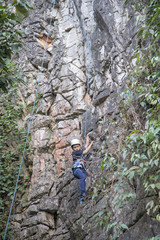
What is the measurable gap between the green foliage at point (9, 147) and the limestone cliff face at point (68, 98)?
0.38 metres

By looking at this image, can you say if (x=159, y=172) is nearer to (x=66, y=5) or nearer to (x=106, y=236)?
(x=106, y=236)

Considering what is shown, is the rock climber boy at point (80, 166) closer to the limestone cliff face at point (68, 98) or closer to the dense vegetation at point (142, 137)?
the limestone cliff face at point (68, 98)

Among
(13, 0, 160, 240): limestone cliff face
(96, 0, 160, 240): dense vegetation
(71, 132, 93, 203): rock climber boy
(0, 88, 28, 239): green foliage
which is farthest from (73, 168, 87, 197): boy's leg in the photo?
(0, 88, 28, 239): green foliage

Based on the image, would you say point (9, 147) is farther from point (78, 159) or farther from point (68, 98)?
point (78, 159)

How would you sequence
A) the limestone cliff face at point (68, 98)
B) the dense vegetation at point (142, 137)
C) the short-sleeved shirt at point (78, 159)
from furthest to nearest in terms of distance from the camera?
the limestone cliff face at point (68, 98)
the short-sleeved shirt at point (78, 159)
the dense vegetation at point (142, 137)

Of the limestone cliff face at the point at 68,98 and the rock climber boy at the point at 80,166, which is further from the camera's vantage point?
the limestone cliff face at the point at 68,98

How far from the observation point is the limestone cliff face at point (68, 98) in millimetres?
5906

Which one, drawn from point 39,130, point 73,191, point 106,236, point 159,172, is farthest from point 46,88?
point 159,172

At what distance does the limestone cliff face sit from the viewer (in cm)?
591

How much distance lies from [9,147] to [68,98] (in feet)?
7.62

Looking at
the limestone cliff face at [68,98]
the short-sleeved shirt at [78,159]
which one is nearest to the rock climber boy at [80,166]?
the short-sleeved shirt at [78,159]

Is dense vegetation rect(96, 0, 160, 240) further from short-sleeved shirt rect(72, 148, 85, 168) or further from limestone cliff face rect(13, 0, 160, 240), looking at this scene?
short-sleeved shirt rect(72, 148, 85, 168)

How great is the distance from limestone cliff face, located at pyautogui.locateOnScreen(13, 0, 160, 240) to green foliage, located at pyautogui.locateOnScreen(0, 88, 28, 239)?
382 mm

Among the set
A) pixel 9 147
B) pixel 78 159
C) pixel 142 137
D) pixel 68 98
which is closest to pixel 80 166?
pixel 78 159
